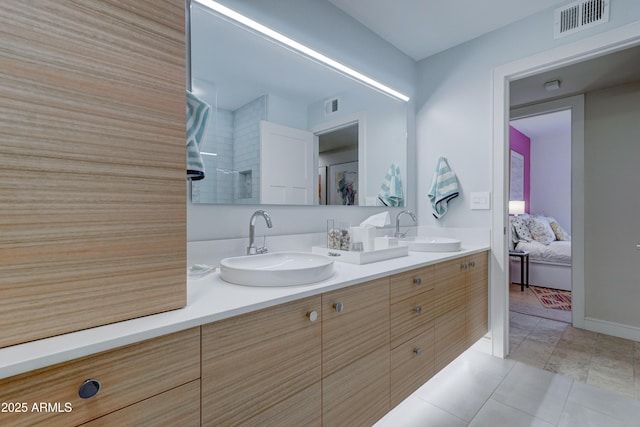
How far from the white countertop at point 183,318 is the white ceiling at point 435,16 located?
167cm

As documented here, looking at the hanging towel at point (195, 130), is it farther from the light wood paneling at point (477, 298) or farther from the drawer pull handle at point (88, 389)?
the light wood paneling at point (477, 298)

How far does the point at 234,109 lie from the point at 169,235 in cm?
90

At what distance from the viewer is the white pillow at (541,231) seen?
4311 mm

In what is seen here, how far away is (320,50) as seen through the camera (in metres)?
1.83

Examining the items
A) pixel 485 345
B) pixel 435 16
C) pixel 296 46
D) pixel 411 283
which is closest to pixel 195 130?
pixel 296 46

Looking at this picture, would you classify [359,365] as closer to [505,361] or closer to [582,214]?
[505,361]

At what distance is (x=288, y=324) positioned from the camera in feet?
3.08

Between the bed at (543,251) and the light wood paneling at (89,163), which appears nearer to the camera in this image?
the light wood paneling at (89,163)

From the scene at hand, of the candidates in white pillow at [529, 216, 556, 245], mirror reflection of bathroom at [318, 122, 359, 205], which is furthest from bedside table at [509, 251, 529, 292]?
mirror reflection of bathroom at [318, 122, 359, 205]

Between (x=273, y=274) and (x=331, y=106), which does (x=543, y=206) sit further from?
(x=273, y=274)

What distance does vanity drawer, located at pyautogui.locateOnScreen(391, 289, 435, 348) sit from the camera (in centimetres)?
134

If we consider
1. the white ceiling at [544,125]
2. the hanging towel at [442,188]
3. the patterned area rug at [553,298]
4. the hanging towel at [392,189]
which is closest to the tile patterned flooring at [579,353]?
the patterned area rug at [553,298]

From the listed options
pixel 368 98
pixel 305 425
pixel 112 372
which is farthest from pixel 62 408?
pixel 368 98

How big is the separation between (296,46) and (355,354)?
1603 millimetres
